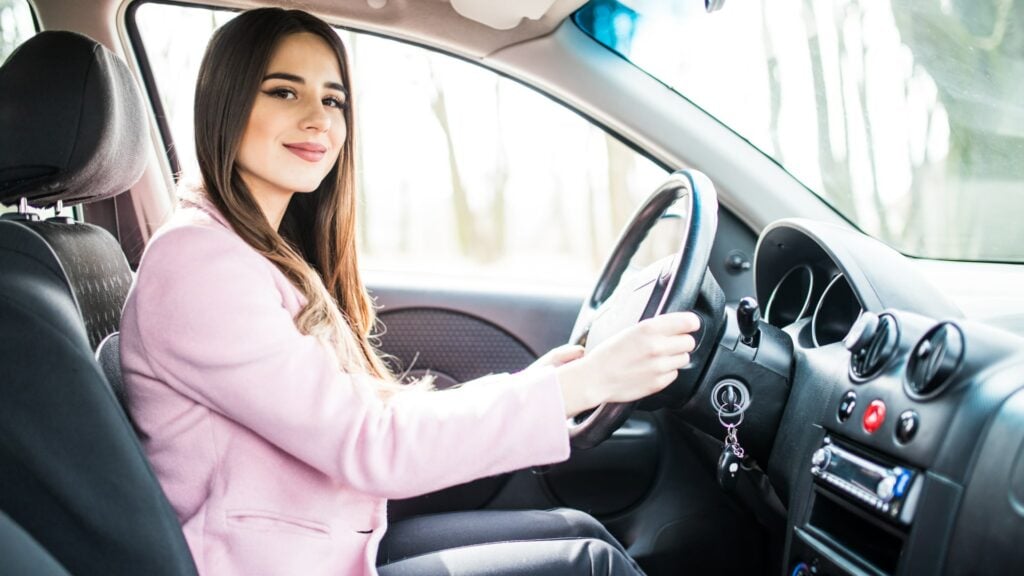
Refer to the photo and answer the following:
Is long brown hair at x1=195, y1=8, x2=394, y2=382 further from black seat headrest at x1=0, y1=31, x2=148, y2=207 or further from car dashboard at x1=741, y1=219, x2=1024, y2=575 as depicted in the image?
car dashboard at x1=741, y1=219, x2=1024, y2=575

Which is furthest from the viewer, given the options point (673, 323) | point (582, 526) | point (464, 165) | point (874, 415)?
point (464, 165)

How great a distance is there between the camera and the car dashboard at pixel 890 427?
1043 millimetres

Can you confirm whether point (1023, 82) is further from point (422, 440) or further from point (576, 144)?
point (422, 440)

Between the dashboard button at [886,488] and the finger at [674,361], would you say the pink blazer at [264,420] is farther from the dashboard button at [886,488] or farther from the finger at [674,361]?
the dashboard button at [886,488]

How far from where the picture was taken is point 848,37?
221 centimetres

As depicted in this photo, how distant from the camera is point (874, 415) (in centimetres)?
125

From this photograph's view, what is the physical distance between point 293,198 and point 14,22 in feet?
2.56

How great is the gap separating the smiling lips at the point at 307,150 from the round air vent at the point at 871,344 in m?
0.85

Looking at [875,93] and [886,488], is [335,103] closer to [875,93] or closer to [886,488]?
[886,488]

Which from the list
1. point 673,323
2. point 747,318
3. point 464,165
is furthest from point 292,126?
point 464,165

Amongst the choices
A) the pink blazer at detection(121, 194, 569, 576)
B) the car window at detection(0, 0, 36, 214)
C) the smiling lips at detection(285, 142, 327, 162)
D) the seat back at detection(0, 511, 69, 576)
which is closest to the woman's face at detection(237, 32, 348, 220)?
the smiling lips at detection(285, 142, 327, 162)

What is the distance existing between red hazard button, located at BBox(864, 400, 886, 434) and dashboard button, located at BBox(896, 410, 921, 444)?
0.13 ft

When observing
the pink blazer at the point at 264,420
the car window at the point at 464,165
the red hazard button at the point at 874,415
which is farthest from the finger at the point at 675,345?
the car window at the point at 464,165

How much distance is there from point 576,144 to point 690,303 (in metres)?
1.50
